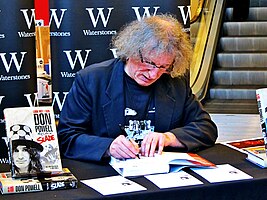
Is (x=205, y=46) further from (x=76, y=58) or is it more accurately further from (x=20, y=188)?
(x=20, y=188)

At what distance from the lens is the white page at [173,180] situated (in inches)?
98.6

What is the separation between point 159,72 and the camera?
2902 millimetres

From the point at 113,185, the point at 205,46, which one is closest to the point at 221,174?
the point at 113,185

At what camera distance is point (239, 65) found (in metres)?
9.68

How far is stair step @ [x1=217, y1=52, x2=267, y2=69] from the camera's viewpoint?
9.62m

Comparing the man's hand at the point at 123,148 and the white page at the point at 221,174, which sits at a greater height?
the man's hand at the point at 123,148

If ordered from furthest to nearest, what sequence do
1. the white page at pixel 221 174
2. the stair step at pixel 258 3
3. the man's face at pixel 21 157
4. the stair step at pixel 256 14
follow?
the stair step at pixel 258 3
the stair step at pixel 256 14
the white page at pixel 221 174
the man's face at pixel 21 157

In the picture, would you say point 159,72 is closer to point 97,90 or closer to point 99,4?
point 97,90

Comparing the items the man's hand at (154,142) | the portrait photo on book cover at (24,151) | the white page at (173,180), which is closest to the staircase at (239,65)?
the man's hand at (154,142)

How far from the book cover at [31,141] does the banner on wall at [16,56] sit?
4.86 ft

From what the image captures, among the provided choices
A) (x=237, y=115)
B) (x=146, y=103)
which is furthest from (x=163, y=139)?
(x=237, y=115)

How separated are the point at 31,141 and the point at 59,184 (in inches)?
8.7

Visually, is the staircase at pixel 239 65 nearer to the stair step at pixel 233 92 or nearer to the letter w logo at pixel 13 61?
the stair step at pixel 233 92

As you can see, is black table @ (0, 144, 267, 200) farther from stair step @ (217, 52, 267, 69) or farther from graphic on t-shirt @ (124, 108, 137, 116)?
stair step @ (217, 52, 267, 69)
